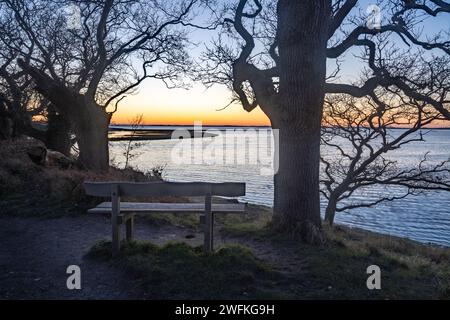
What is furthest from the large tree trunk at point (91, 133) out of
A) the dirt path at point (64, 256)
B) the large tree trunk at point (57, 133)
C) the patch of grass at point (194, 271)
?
the patch of grass at point (194, 271)

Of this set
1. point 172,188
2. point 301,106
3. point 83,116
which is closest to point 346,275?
point 172,188

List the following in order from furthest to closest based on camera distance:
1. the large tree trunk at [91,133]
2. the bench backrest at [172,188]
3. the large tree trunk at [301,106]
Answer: the large tree trunk at [91,133], the large tree trunk at [301,106], the bench backrest at [172,188]

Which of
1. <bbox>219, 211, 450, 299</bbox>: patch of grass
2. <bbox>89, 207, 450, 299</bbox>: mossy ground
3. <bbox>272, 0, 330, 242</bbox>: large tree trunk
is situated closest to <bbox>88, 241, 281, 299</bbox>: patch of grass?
<bbox>89, 207, 450, 299</bbox>: mossy ground

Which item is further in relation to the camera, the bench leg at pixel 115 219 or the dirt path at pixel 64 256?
the bench leg at pixel 115 219

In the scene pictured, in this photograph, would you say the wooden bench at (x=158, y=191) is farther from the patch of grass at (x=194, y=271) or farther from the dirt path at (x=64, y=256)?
the dirt path at (x=64, y=256)

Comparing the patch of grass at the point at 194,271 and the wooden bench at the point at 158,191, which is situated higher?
the wooden bench at the point at 158,191

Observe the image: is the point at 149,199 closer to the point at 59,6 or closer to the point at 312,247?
the point at 312,247

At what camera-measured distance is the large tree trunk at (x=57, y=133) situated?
19.8 m

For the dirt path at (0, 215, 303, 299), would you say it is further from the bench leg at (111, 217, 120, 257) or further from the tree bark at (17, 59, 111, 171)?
the tree bark at (17, 59, 111, 171)

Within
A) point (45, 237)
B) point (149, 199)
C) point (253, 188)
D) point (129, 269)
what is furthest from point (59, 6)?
point (253, 188)

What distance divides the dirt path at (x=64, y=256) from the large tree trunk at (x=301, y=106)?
3.03 ft

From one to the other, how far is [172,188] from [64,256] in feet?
6.84

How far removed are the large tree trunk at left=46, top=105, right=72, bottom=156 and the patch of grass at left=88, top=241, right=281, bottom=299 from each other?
15.0m

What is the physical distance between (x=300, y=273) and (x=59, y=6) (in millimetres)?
13681
